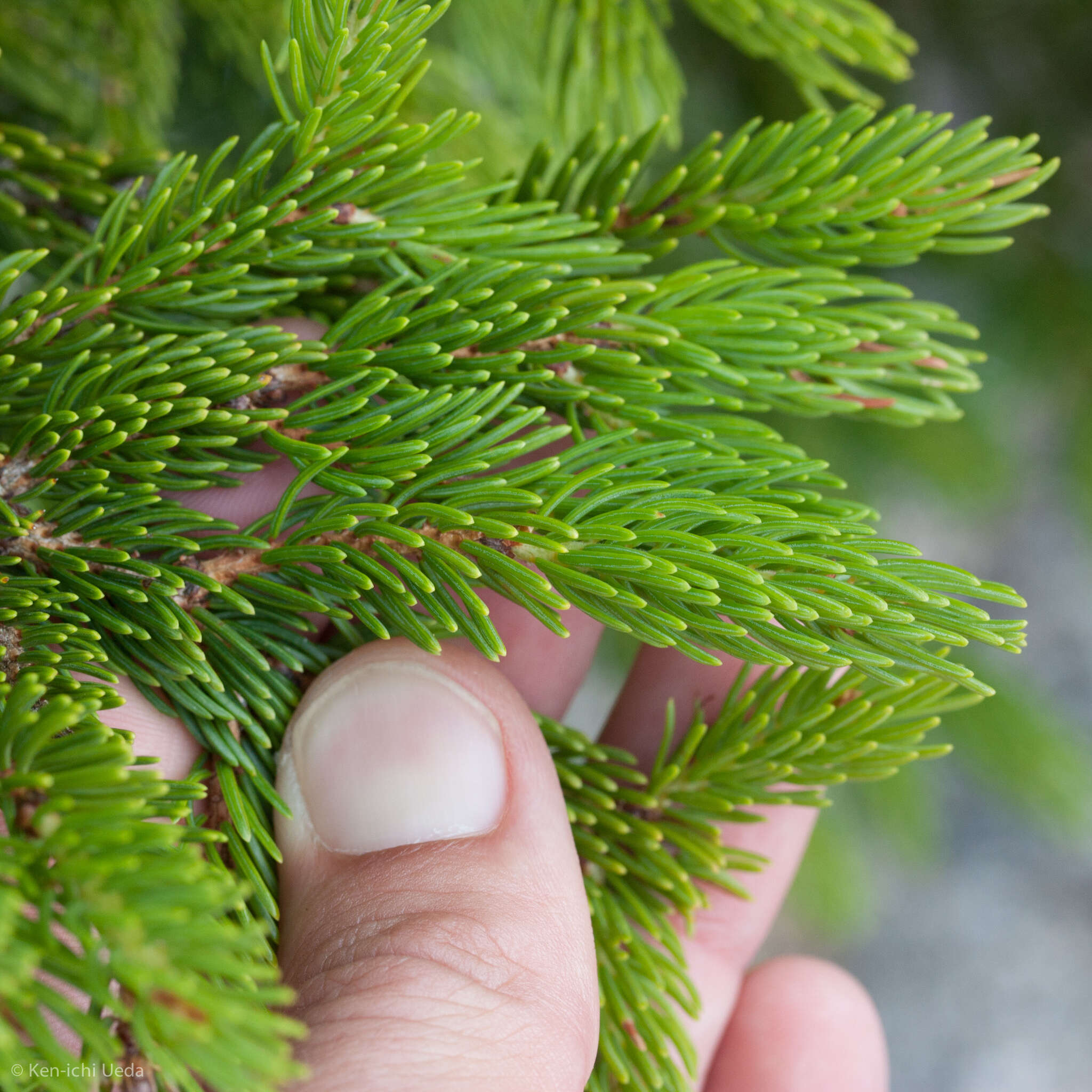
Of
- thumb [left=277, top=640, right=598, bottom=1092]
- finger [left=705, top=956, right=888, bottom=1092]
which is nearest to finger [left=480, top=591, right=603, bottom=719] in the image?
thumb [left=277, top=640, right=598, bottom=1092]

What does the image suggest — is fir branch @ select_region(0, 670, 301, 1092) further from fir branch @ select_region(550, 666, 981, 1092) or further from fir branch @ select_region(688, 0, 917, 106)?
fir branch @ select_region(688, 0, 917, 106)

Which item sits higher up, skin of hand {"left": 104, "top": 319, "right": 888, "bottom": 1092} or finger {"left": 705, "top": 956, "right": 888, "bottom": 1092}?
skin of hand {"left": 104, "top": 319, "right": 888, "bottom": 1092}

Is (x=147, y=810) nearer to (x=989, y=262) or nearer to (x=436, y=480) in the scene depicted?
(x=436, y=480)

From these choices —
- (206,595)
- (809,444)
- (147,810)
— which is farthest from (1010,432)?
(147,810)

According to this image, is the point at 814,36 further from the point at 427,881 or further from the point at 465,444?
the point at 427,881

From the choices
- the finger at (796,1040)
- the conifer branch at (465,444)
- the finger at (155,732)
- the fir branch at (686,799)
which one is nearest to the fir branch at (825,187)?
the conifer branch at (465,444)
